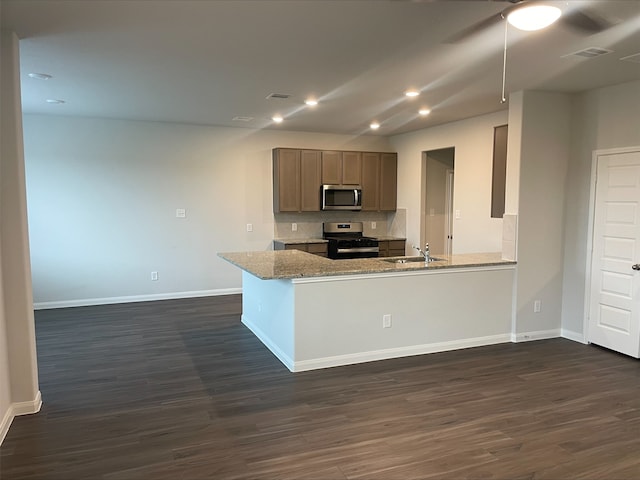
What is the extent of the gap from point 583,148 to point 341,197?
3.50 m

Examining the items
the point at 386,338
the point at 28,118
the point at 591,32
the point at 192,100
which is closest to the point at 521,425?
the point at 386,338

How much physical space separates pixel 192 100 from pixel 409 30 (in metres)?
2.85

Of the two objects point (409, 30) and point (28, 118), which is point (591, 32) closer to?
point (409, 30)

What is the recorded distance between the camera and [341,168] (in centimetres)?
725

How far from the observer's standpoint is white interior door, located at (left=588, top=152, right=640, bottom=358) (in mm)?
4230

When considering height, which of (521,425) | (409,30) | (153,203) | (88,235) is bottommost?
(521,425)

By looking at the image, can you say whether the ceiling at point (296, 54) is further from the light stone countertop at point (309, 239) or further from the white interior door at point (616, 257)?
the light stone countertop at point (309, 239)

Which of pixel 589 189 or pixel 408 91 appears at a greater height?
pixel 408 91

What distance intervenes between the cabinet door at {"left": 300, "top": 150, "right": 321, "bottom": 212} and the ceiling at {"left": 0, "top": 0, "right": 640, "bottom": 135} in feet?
5.73

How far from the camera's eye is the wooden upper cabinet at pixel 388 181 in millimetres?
7512

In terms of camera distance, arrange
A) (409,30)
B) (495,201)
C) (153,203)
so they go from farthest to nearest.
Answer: (153,203) < (495,201) < (409,30)

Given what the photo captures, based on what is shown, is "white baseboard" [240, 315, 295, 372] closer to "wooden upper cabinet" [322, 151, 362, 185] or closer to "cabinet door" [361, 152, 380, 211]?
"wooden upper cabinet" [322, 151, 362, 185]

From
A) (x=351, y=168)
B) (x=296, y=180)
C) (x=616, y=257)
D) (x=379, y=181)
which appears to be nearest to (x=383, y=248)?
(x=379, y=181)

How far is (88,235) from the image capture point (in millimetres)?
6266
